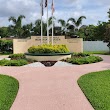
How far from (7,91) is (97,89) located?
289 centimetres

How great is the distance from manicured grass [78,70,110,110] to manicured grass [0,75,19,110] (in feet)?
7.13

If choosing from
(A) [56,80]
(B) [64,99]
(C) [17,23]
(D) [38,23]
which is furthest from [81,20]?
(B) [64,99]

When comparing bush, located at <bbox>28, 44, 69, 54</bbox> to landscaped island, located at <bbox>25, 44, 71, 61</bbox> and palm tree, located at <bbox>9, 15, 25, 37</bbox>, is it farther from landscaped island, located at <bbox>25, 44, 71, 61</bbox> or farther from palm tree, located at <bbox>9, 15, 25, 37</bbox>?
palm tree, located at <bbox>9, 15, 25, 37</bbox>

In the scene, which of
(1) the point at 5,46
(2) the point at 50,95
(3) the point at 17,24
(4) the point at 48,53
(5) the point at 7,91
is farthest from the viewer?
(3) the point at 17,24

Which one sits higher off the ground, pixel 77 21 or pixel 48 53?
pixel 77 21

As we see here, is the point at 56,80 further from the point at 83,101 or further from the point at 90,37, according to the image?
the point at 90,37

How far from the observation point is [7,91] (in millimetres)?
8359

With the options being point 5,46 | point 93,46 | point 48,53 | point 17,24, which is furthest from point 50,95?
point 93,46

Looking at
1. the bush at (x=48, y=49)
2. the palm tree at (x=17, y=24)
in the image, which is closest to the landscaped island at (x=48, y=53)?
the bush at (x=48, y=49)

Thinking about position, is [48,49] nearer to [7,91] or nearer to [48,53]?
[48,53]

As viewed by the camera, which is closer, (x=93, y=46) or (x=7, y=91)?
(x=7, y=91)

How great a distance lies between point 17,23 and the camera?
36.1 meters

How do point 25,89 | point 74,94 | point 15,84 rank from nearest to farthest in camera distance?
point 74,94 → point 25,89 → point 15,84

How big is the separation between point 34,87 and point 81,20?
92.8ft
